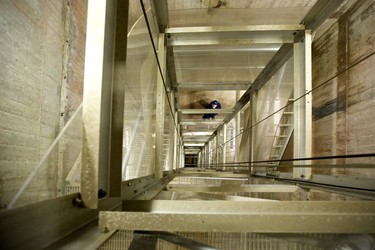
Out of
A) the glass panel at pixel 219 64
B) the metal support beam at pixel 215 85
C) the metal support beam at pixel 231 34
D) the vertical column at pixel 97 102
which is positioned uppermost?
the glass panel at pixel 219 64

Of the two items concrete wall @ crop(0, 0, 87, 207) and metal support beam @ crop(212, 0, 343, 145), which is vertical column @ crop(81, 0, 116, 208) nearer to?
concrete wall @ crop(0, 0, 87, 207)

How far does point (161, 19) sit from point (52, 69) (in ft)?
4.00

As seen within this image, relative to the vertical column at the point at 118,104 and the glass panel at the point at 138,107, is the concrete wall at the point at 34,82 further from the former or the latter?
the vertical column at the point at 118,104

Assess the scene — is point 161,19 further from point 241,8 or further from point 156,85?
point 241,8

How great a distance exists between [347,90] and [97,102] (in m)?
3.52

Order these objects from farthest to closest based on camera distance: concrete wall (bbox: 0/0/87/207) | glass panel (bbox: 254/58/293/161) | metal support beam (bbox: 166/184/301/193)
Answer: glass panel (bbox: 254/58/293/161) → metal support beam (bbox: 166/184/301/193) → concrete wall (bbox: 0/0/87/207)

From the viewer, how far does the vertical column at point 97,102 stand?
0.82m

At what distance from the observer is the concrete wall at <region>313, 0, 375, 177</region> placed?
2812 millimetres

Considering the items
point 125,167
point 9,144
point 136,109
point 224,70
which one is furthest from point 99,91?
point 224,70

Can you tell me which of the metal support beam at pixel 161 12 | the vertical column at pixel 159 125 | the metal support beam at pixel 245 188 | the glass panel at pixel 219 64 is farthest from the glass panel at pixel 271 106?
the metal support beam at pixel 161 12

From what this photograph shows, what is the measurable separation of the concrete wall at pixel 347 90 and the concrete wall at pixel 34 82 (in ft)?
8.97

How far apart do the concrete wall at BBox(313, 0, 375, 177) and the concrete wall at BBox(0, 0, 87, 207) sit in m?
2.73

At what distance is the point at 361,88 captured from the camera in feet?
9.68

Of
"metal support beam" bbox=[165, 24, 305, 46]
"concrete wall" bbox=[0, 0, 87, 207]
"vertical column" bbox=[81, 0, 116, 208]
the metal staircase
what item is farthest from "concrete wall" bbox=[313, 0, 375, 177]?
"concrete wall" bbox=[0, 0, 87, 207]
